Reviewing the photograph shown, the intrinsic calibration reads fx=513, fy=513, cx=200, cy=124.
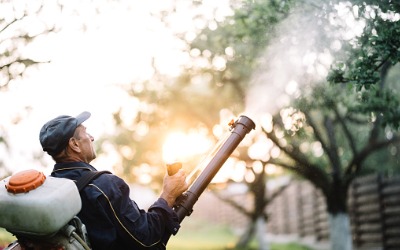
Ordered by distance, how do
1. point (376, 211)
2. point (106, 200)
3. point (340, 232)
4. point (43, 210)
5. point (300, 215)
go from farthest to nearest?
point (300, 215)
point (376, 211)
point (340, 232)
point (106, 200)
point (43, 210)

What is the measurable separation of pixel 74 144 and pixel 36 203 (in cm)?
65

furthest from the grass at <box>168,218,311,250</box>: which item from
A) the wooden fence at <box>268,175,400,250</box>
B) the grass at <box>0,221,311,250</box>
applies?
the wooden fence at <box>268,175,400,250</box>

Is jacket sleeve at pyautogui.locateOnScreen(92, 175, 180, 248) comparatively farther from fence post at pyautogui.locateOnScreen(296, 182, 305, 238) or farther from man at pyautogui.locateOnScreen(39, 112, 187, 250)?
fence post at pyautogui.locateOnScreen(296, 182, 305, 238)

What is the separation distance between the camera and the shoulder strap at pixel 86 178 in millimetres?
2977

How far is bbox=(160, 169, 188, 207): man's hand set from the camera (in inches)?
129

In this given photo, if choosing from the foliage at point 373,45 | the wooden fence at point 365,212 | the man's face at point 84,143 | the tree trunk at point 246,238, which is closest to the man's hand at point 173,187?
the man's face at point 84,143

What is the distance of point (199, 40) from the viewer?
424 inches

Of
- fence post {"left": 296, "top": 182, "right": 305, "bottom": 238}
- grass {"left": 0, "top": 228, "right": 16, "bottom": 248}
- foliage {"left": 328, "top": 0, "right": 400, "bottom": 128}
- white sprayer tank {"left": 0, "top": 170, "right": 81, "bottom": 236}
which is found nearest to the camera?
white sprayer tank {"left": 0, "top": 170, "right": 81, "bottom": 236}

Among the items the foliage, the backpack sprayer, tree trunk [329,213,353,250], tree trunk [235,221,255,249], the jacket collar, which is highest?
tree trunk [235,221,255,249]

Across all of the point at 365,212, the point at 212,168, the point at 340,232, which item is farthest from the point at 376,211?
the point at 212,168

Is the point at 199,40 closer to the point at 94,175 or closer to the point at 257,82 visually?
the point at 257,82

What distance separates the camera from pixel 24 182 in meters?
2.73

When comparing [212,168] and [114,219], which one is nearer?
[114,219]

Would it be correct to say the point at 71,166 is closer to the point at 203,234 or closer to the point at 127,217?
the point at 127,217
